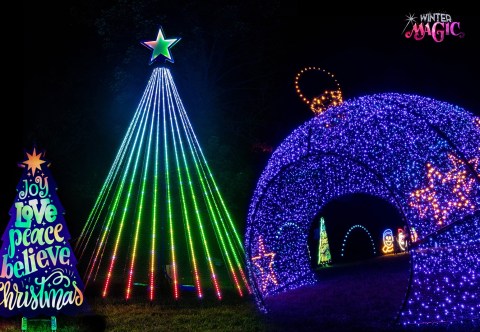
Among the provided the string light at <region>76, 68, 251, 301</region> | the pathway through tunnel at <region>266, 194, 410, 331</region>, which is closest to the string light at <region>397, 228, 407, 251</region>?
the pathway through tunnel at <region>266, 194, 410, 331</region>

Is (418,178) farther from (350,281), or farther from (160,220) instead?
(160,220)

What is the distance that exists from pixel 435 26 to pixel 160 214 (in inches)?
409

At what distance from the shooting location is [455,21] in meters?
19.3

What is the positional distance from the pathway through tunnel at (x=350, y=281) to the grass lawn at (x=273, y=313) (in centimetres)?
2

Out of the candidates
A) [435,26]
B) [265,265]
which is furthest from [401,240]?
[265,265]

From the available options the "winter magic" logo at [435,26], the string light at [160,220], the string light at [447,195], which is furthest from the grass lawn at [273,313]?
the "winter magic" logo at [435,26]

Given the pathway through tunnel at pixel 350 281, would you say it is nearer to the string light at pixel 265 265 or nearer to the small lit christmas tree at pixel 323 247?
the small lit christmas tree at pixel 323 247

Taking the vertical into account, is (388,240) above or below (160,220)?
below

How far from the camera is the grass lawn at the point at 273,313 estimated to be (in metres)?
8.91

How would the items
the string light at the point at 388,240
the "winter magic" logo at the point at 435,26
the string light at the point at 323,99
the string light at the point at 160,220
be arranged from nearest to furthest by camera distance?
the string light at the point at 323,99 < the string light at the point at 160,220 < the "winter magic" logo at the point at 435,26 < the string light at the point at 388,240

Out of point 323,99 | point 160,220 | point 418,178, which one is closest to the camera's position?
point 418,178

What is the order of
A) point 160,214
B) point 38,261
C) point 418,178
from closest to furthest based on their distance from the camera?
1. point 38,261
2. point 418,178
3. point 160,214

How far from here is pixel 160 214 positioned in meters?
14.7

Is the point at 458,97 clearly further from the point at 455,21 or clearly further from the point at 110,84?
the point at 110,84
